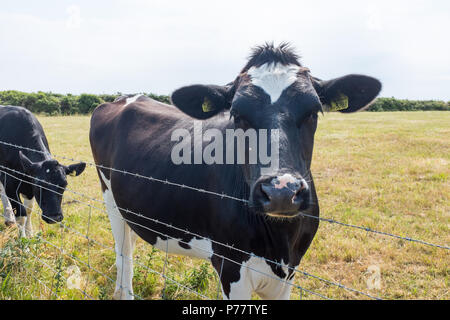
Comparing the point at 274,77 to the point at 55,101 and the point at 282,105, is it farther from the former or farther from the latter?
the point at 55,101

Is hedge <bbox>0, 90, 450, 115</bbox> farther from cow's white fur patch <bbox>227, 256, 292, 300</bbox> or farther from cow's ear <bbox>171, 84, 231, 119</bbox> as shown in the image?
cow's white fur patch <bbox>227, 256, 292, 300</bbox>

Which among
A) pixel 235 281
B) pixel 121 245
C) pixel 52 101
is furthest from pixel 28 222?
Result: pixel 52 101

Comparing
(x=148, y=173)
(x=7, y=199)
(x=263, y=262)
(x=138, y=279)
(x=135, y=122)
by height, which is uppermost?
(x=135, y=122)

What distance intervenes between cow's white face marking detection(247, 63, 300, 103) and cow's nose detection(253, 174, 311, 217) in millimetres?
670

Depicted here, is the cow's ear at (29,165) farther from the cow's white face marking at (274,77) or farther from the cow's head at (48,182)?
the cow's white face marking at (274,77)

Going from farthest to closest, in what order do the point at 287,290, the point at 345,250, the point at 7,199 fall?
the point at 7,199
the point at 345,250
the point at 287,290

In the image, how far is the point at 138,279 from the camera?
174 inches

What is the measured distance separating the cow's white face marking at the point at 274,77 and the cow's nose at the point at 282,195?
67cm

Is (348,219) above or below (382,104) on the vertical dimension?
below

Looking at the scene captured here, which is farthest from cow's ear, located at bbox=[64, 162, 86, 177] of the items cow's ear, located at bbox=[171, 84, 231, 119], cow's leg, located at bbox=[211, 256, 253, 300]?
cow's leg, located at bbox=[211, 256, 253, 300]

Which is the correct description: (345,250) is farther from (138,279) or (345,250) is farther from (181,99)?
(181,99)
